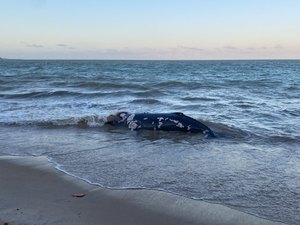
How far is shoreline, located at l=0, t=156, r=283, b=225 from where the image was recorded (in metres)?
4.67

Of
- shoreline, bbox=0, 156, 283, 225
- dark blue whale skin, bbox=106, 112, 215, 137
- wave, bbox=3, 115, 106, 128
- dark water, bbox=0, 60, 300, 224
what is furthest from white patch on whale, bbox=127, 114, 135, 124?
shoreline, bbox=0, 156, 283, 225

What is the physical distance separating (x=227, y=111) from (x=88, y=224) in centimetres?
1063

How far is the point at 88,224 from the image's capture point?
4516 millimetres

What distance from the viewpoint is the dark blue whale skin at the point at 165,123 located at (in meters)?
10.5

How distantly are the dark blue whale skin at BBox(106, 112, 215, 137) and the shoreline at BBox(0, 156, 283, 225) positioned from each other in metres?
4.65

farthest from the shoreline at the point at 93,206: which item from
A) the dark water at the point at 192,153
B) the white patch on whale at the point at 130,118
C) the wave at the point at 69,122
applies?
the wave at the point at 69,122

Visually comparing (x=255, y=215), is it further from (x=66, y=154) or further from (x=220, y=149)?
(x=66, y=154)

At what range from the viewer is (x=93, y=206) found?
5.12 metres

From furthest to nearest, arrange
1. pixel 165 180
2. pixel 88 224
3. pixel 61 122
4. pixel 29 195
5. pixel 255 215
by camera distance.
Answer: pixel 61 122 < pixel 165 180 < pixel 29 195 < pixel 255 215 < pixel 88 224

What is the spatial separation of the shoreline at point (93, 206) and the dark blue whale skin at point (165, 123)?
4651 mm

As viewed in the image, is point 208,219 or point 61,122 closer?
point 208,219

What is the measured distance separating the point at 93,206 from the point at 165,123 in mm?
5929

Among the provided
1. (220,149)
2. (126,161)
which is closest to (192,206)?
(126,161)

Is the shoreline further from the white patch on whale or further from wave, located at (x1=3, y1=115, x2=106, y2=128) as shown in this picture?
wave, located at (x1=3, y1=115, x2=106, y2=128)
